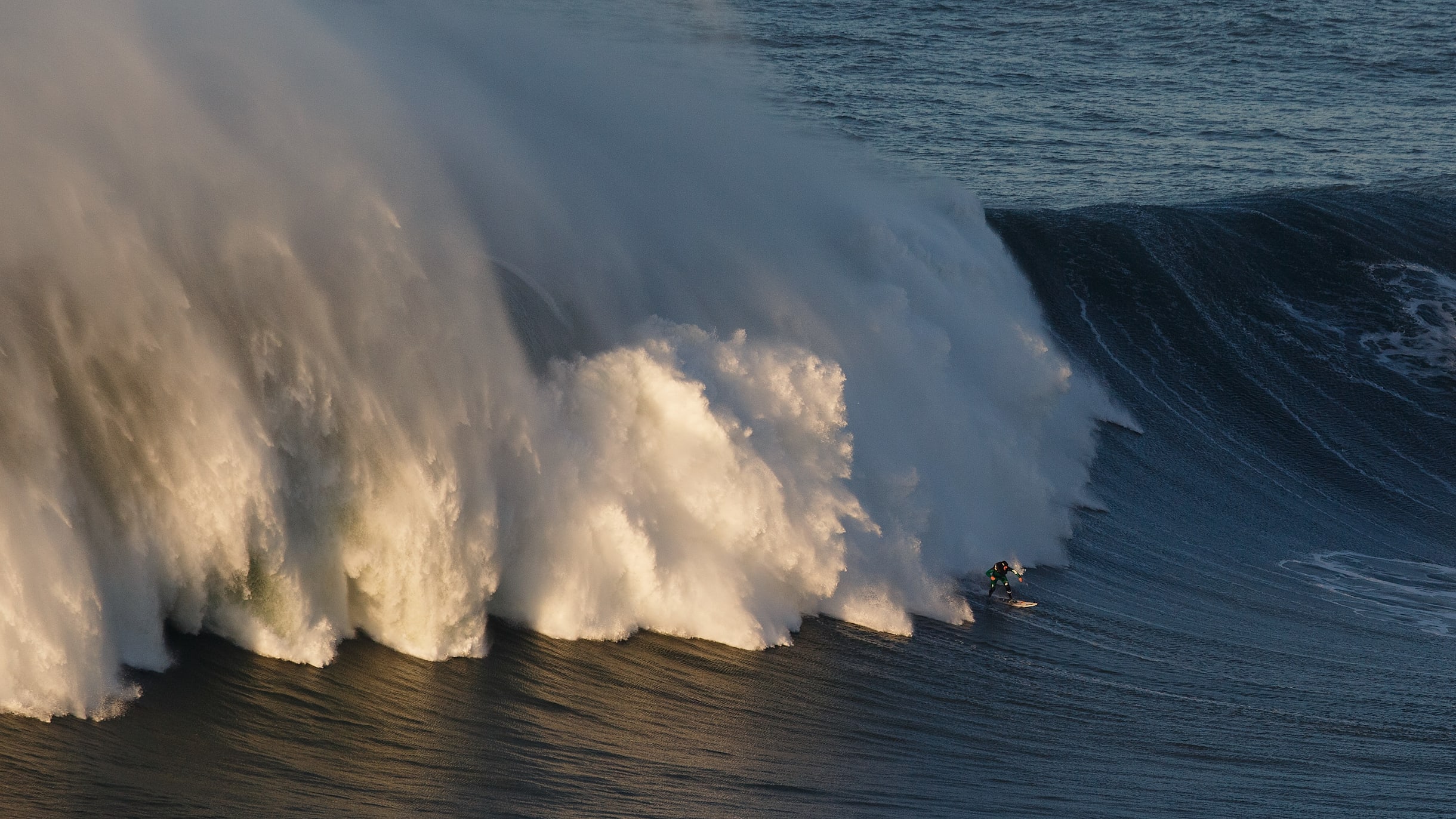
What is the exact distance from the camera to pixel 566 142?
53.7 ft

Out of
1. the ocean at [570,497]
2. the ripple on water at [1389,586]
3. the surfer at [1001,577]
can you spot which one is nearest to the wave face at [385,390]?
the ocean at [570,497]

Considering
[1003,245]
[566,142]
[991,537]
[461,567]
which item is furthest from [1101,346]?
[461,567]

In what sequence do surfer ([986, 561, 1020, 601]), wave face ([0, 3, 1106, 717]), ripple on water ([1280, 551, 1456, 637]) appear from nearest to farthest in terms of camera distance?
wave face ([0, 3, 1106, 717]), surfer ([986, 561, 1020, 601]), ripple on water ([1280, 551, 1456, 637])

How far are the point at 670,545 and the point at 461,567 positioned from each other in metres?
1.91

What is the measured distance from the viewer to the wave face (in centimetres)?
892

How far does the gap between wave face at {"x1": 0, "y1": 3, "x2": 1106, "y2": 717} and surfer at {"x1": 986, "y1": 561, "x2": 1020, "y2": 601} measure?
1.33 ft

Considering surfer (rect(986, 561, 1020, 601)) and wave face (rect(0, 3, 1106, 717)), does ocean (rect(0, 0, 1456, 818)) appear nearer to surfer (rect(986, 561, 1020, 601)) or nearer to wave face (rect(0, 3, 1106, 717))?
wave face (rect(0, 3, 1106, 717))

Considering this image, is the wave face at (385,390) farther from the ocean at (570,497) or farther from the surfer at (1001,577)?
the surfer at (1001,577)

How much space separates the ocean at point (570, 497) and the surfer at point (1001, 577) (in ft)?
0.88

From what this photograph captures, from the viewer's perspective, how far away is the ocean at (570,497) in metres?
8.80

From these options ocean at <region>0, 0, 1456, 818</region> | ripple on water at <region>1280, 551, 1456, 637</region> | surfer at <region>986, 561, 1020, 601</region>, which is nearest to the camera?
A: ocean at <region>0, 0, 1456, 818</region>

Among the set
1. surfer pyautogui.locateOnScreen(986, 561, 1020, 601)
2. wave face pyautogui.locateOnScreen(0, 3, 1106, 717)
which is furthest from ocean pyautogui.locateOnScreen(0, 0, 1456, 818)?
A: surfer pyautogui.locateOnScreen(986, 561, 1020, 601)

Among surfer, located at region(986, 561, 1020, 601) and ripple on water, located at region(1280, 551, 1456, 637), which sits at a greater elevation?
surfer, located at region(986, 561, 1020, 601)

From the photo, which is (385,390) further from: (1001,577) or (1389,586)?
(1389,586)
